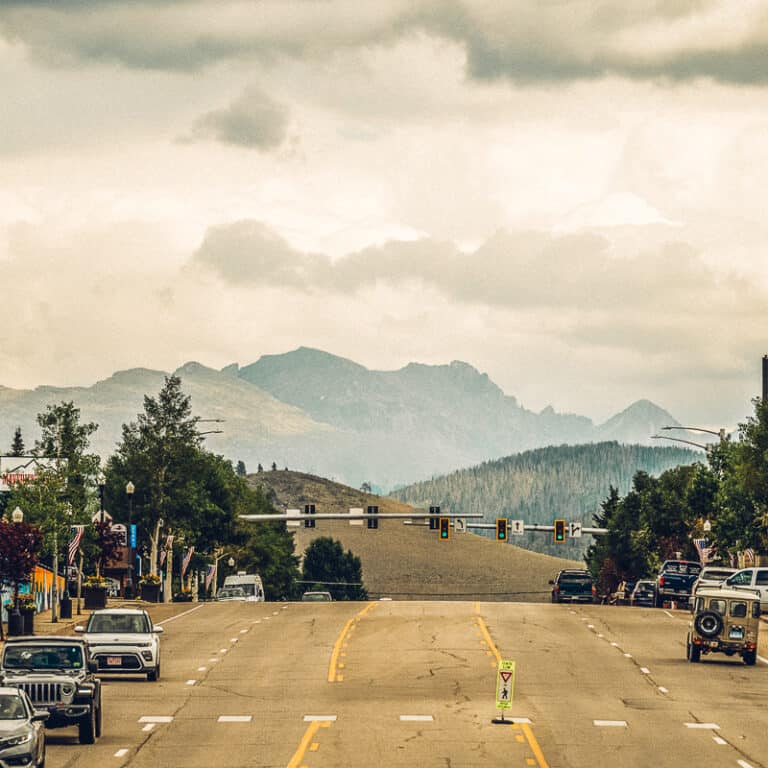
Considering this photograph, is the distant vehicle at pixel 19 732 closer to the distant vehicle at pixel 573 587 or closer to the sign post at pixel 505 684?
the sign post at pixel 505 684

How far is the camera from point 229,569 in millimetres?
149625

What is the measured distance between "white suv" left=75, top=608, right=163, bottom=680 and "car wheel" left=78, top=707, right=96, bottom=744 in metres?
11.1

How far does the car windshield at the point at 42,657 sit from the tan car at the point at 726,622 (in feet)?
75.8

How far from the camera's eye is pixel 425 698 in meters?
40.0

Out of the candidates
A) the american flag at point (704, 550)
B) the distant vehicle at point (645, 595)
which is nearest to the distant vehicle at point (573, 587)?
the distant vehicle at point (645, 595)

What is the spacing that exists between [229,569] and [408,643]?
96140 mm

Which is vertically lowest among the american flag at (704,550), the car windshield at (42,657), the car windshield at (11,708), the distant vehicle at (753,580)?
the car windshield at (11,708)

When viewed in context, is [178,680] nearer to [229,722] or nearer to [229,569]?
[229,722]

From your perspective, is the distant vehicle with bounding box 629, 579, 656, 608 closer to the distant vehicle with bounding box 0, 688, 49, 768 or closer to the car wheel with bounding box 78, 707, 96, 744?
the car wheel with bounding box 78, 707, 96, 744

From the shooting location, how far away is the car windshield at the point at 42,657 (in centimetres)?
3164

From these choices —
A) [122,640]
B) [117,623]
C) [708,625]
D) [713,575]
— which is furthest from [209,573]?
→ [117,623]

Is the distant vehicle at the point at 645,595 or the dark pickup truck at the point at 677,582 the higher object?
the dark pickup truck at the point at 677,582

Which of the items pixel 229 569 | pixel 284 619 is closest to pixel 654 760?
pixel 284 619

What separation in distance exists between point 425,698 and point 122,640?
879 cm
